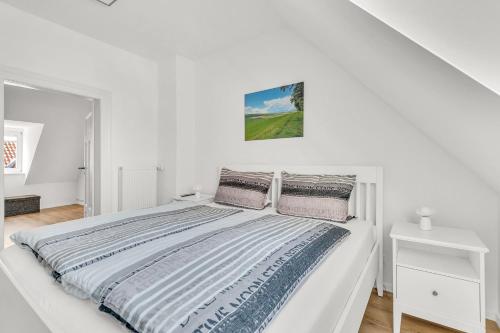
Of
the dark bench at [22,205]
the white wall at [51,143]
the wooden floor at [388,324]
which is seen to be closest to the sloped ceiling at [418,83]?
the wooden floor at [388,324]

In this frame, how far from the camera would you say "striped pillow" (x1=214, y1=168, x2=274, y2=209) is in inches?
92.9

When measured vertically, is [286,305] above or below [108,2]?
below

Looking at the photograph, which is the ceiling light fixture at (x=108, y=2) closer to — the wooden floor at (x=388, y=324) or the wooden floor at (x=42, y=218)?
the wooden floor at (x=388, y=324)

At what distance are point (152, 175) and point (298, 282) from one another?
290cm

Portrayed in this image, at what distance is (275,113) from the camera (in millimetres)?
2629

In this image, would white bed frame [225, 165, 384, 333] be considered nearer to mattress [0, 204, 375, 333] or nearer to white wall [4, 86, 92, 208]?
mattress [0, 204, 375, 333]

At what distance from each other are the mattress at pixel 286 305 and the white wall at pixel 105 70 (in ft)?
6.11

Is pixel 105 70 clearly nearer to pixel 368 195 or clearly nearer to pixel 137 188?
pixel 137 188

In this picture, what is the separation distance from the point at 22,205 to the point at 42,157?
97 centimetres

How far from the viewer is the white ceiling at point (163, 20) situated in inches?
86.5

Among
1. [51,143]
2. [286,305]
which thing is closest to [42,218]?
[51,143]

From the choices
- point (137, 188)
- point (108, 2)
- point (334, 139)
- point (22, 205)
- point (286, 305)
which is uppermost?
A: point (108, 2)

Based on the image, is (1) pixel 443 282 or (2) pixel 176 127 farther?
(2) pixel 176 127

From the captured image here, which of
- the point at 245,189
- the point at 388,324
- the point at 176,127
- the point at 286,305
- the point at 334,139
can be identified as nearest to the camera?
the point at 286,305
